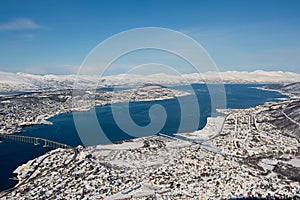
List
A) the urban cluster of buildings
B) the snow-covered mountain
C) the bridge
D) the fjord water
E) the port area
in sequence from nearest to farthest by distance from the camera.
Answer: the port area, the fjord water, the bridge, the urban cluster of buildings, the snow-covered mountain

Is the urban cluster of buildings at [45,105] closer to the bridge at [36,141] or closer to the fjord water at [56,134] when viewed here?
the fjord water at [56,134]

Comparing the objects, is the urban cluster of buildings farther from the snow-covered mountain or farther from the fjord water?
the snow-covered mountain

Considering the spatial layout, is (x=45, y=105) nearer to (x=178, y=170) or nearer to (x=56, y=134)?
(x=56, y=134)

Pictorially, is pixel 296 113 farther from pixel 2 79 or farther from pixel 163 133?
pixel 2 79

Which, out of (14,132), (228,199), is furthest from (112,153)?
(14,132)

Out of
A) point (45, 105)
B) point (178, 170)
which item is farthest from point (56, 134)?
point (45, 105)

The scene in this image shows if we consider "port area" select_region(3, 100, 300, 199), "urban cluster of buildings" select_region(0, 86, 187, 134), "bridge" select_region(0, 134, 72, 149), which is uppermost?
"urban cluster of buildings" select_region(0, 86, 187, 134)

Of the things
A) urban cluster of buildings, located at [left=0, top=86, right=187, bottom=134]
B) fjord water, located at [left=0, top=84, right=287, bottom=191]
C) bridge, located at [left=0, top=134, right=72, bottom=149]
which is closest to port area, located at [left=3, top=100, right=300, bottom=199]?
fjord water, located at [left=0, top=84, right=287, bottom=191]

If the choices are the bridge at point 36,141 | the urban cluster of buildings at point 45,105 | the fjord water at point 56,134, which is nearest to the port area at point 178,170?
the fjord water at point 56,134
